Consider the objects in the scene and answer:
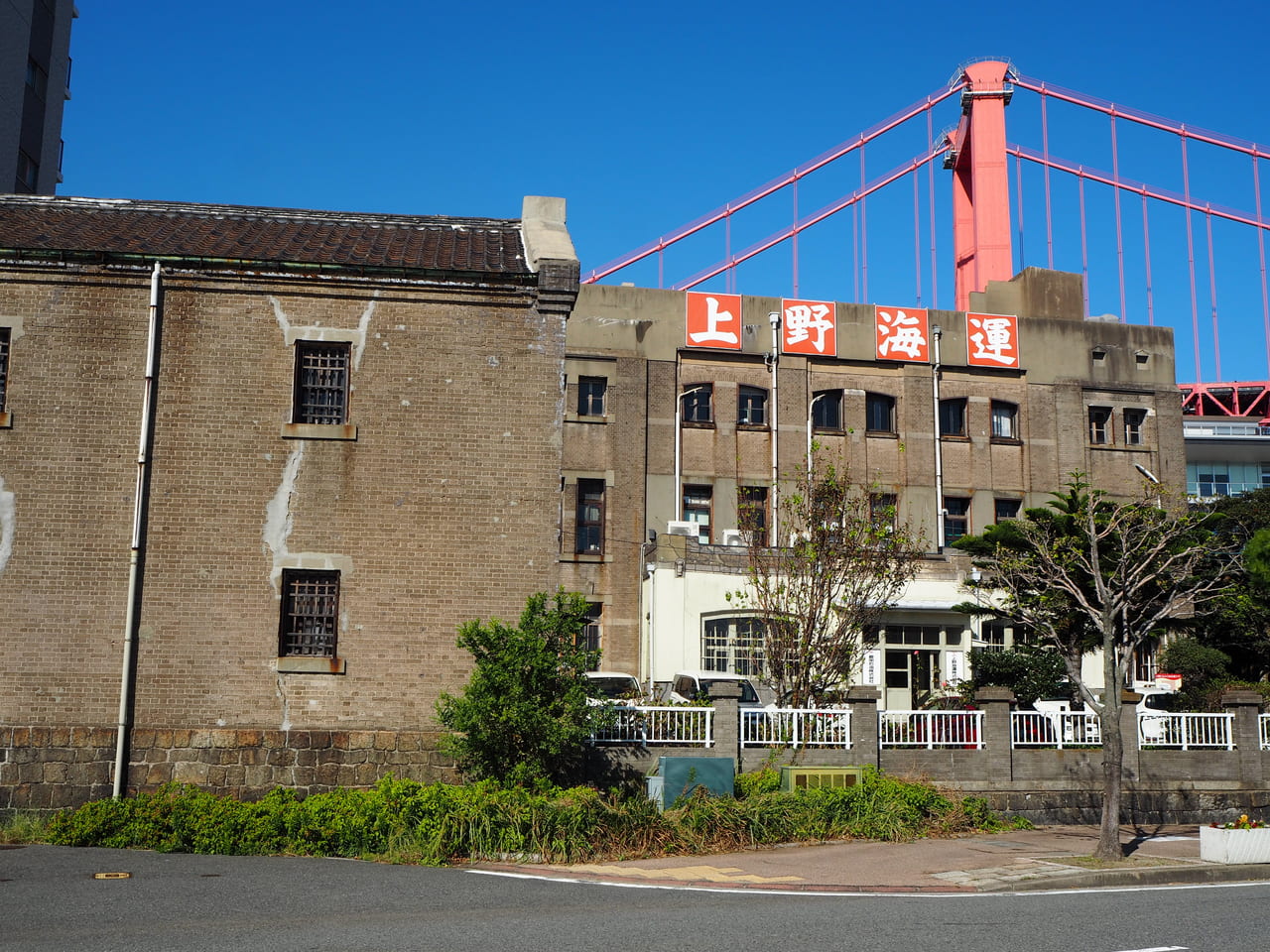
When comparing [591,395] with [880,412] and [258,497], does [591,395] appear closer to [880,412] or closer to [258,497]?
[880,412]

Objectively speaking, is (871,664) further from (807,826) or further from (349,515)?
(349,515)

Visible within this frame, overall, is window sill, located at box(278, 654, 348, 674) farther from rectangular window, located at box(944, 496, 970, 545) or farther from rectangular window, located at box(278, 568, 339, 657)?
rectangular window, located at box(944, 496, 970, 545)

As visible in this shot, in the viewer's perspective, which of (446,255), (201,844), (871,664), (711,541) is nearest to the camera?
(201,844)

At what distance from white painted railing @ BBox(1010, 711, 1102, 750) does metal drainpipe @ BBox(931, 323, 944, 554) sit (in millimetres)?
19452

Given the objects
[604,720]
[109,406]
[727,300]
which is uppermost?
[727,300]

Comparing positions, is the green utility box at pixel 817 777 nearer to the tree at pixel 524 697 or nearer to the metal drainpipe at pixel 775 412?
the tree at pixel 524 697

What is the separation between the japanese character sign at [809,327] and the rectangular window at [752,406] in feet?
5.21

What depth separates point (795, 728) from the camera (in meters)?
19.4

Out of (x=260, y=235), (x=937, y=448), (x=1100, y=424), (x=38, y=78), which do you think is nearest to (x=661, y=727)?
(x=260, y=235)

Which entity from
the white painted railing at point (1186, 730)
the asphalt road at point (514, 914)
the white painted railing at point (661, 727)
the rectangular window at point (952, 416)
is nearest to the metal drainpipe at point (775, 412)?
the rectangular window at point (952, 416)

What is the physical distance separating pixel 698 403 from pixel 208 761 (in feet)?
82.3

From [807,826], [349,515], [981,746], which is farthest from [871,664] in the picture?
[349,515]

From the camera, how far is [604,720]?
1656 cm

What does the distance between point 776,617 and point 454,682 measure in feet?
25.1
